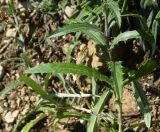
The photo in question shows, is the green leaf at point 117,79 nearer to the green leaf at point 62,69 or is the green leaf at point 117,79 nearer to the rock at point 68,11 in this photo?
the green leaf at point 62,69

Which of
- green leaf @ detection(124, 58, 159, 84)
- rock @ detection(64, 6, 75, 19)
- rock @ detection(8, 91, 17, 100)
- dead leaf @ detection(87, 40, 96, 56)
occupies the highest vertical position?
rock @ detection(64, 6, 75, 19)

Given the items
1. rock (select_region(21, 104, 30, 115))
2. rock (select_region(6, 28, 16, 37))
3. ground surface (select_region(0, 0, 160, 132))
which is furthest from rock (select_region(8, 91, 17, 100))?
rock (select_region(6, 28, 16, 37))

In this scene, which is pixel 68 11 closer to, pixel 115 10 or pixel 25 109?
pixel 25 109

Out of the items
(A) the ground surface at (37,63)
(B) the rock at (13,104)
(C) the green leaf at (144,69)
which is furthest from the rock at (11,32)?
(C) the green leaf at (144,69)

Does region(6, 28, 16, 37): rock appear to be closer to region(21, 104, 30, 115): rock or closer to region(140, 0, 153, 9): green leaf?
region(21, 104, 30, 115): rock

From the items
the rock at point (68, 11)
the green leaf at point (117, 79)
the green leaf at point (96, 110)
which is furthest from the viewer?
the rock at point (68, 11)

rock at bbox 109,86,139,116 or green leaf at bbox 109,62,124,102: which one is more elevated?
green leaf at bbox 109,62,124,102

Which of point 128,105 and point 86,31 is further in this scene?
point 128,105

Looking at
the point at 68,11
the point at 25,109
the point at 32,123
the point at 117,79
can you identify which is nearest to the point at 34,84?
the point at 32,123

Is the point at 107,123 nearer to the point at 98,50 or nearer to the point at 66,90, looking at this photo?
the point at 66,90
